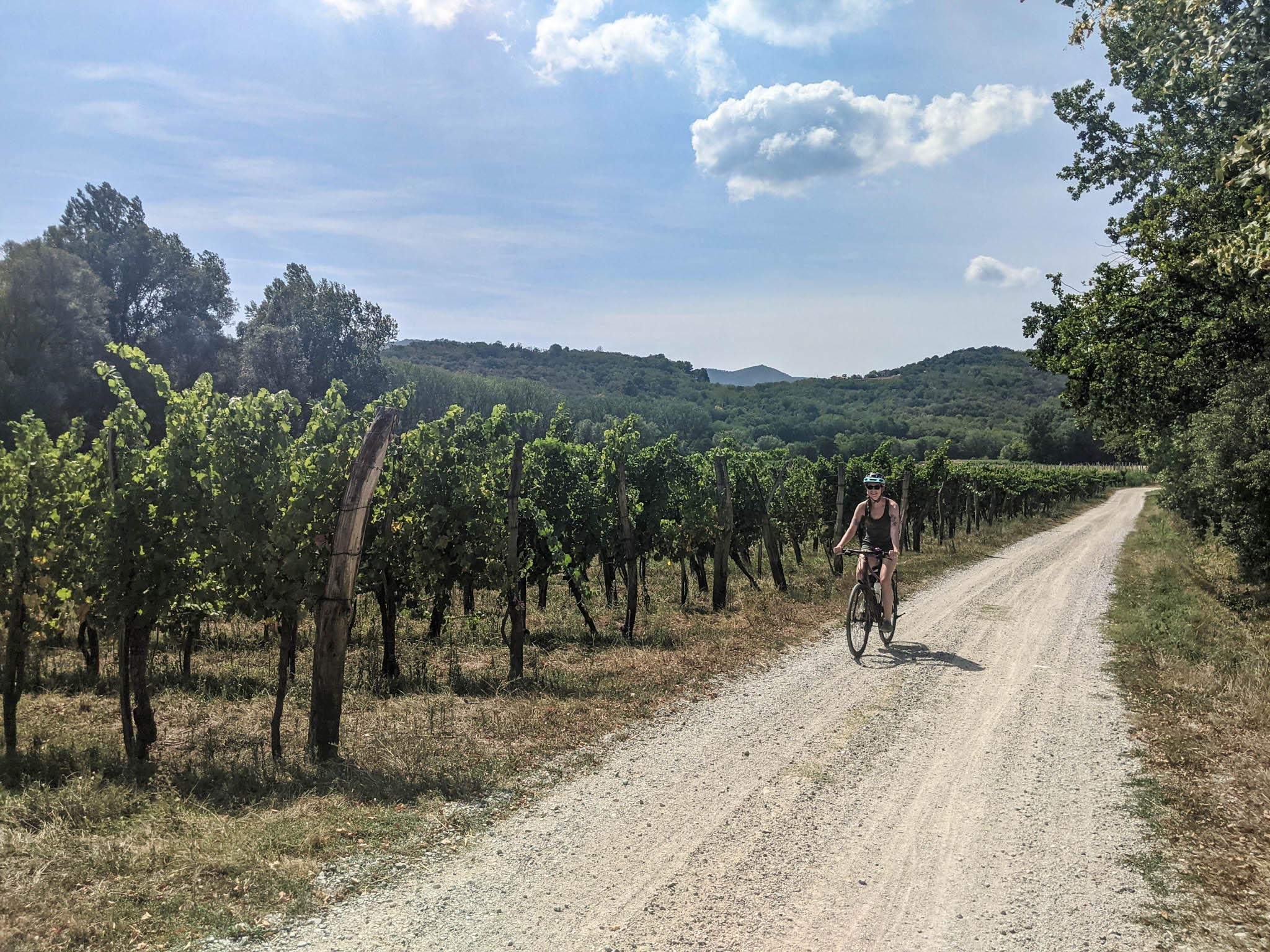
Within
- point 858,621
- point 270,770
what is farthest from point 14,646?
point 858,621

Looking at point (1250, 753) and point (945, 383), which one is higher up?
Answer: point (945, 383)

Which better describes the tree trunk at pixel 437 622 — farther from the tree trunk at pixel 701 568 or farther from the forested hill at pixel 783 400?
the forested hill at pixel 783 400

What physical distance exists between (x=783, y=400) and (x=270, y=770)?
151 m

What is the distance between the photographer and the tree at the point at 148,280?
49500 millimetres

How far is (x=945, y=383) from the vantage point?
617ft

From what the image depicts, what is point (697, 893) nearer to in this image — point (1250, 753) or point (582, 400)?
point (1250, 753)

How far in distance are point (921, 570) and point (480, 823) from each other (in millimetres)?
14939

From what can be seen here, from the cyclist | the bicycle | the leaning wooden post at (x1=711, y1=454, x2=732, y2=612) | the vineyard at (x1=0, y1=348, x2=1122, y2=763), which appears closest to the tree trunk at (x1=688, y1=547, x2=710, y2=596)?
the leaning wooden post at (x1=711, y1=454, x2=732, y2=612)

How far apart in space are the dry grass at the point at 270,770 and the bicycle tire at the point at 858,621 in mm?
1096

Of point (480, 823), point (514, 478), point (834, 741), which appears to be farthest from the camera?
point (514, 478)

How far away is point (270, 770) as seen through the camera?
226 inches

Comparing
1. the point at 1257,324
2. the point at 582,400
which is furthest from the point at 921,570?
the point at 582,400

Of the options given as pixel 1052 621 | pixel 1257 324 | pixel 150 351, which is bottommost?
pixel 1052 621

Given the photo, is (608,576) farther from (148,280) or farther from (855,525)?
(148,280)
